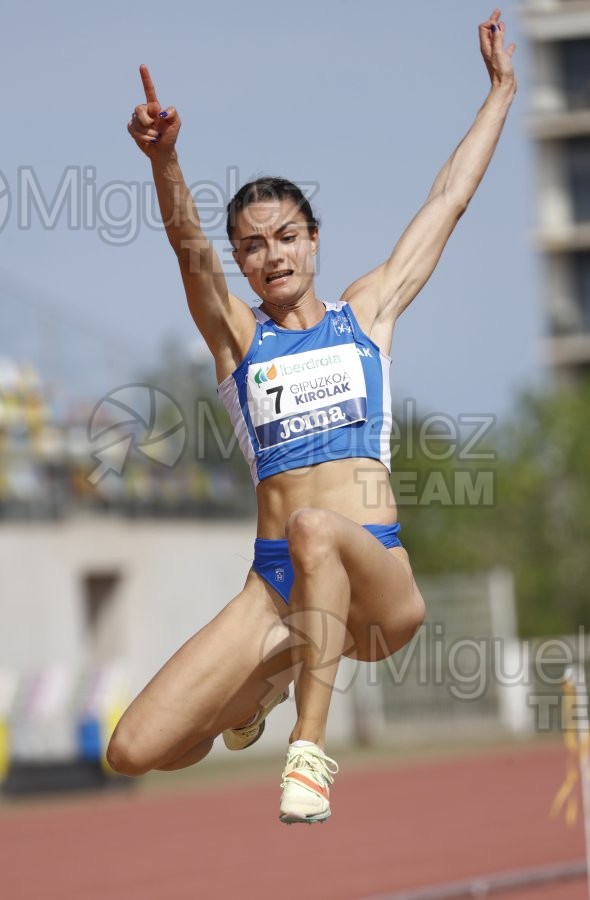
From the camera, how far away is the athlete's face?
525 cm

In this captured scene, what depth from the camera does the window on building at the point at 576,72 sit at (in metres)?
38.9

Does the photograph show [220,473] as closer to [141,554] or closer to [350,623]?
[141,554]

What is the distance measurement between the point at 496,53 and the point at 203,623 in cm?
1661

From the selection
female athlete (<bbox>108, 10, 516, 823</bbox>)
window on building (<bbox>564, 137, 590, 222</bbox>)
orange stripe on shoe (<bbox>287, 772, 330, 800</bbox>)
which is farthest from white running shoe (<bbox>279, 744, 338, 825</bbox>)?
window on building (<bbox>564, 137, 590, 222</bbox>)

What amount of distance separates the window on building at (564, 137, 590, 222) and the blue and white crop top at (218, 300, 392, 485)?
1372 inches

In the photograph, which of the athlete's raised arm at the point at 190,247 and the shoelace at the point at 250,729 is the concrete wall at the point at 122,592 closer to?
the shoelace at the point at 250,729

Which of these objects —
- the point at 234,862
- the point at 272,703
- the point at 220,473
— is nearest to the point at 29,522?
the point at 220,473

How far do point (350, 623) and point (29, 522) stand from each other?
1461 cm

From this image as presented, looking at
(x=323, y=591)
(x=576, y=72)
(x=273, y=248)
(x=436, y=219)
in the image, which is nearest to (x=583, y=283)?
(x=576, y=72)

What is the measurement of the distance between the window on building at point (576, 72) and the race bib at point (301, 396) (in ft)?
116

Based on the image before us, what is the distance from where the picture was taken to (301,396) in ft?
17.1

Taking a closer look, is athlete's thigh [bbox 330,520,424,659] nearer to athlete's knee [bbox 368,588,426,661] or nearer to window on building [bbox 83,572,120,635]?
athlete's knee [bbox 368,588,426,661]

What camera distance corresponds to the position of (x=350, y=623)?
506 centimetres
